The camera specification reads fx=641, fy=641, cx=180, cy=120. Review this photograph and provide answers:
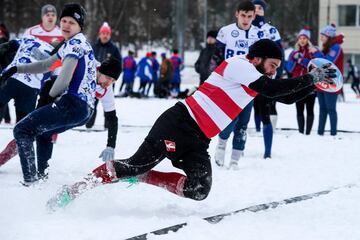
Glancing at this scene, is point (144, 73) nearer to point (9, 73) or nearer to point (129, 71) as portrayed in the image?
point (129, 71)

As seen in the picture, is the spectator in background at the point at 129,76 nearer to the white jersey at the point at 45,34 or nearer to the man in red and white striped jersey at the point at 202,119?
the white jersey at the point at 45,34

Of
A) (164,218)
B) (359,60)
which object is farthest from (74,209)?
(359,60)

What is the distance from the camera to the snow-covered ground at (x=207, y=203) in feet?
13.2

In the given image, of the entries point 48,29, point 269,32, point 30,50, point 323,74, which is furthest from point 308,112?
point 323,74

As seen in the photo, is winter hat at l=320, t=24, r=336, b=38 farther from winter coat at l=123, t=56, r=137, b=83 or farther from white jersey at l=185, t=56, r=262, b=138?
winter coat at l=123, t=56, r=137, b=83

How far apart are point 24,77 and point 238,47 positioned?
7.85 feet

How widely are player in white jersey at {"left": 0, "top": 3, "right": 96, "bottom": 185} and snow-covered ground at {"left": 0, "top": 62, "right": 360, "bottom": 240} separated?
422mm

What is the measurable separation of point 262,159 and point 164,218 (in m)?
3.21

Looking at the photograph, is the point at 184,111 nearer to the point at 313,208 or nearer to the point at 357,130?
the point at 313,208

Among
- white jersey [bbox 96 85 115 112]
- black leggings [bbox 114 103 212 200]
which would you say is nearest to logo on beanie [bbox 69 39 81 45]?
white jersey [bbox 96 85 115 112]

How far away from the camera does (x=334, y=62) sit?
32.0 feet

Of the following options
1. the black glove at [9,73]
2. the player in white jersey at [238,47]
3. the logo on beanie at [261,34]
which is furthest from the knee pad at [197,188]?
the logo on beanie at [261,34]

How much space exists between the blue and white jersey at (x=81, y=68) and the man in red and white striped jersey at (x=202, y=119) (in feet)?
2.61

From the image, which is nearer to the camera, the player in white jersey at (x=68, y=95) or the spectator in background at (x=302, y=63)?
the player in white jersey at (x=68, y=95)
